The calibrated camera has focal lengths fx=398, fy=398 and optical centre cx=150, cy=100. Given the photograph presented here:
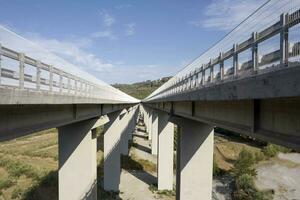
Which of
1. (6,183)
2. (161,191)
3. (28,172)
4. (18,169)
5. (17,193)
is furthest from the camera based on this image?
(18,169)

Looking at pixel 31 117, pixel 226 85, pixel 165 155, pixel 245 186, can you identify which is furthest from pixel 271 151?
pixel 31 117

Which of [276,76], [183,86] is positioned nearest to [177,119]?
[183,86]

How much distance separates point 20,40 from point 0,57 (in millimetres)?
1569

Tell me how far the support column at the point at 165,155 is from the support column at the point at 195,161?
43.6ft

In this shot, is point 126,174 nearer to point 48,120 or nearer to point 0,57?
point 48,120

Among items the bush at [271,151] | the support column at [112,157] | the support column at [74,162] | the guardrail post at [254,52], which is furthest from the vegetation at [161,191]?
the guardrail post at [254,52]

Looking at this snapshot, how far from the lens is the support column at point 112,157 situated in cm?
3209

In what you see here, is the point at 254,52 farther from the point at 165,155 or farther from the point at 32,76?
the point at 165,155

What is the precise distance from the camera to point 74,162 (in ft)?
61.9

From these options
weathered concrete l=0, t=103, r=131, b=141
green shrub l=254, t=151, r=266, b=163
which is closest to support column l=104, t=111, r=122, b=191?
weathered concrete l=0, t=103, r=131, b=141

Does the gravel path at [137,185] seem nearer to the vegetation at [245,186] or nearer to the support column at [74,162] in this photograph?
the vegetation at [245,186]

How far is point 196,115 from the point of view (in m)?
15.0

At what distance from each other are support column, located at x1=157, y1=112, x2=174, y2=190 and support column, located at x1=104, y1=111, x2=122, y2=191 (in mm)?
3525

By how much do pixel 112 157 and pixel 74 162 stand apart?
13870mm
